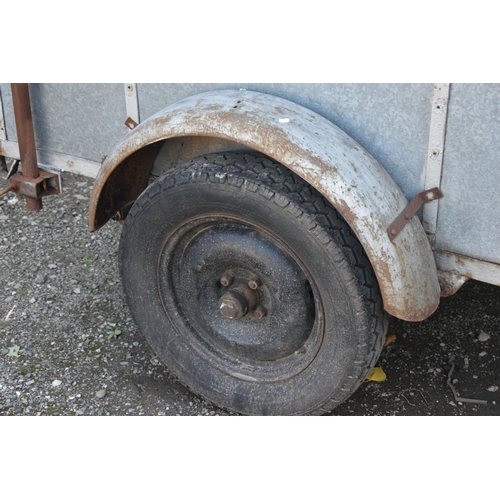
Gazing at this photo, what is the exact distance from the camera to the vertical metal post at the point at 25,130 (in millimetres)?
2676

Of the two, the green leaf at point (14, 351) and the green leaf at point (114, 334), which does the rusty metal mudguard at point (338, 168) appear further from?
the green leaf at point (14, 351)

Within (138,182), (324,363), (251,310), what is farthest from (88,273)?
(324,363)

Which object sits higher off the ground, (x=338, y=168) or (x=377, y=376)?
(x=338, y=168)

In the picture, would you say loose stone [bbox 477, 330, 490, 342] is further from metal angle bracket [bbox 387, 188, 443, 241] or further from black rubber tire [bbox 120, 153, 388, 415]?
metal angle bracket [bbox 387, 188, 443, 241]

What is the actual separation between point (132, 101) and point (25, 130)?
1.61 ft

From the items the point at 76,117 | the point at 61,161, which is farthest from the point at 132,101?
the point at 61,161

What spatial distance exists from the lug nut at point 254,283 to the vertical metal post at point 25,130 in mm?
1000

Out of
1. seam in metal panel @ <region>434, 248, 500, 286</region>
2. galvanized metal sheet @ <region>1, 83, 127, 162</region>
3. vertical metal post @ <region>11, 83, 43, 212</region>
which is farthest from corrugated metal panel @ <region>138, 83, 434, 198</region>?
vertical metal post @ <region>11, 83, 43, 212</region>

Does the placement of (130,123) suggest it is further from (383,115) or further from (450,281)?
(450,281)

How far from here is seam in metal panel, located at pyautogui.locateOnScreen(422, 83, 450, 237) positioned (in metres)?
1.99

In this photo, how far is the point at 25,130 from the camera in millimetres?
2760

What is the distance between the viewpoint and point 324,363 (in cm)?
237

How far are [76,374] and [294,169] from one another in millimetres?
1378

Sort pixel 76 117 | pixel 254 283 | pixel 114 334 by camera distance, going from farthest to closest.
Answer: pixel 114 334
pixel 76 117
pixel 254 283
